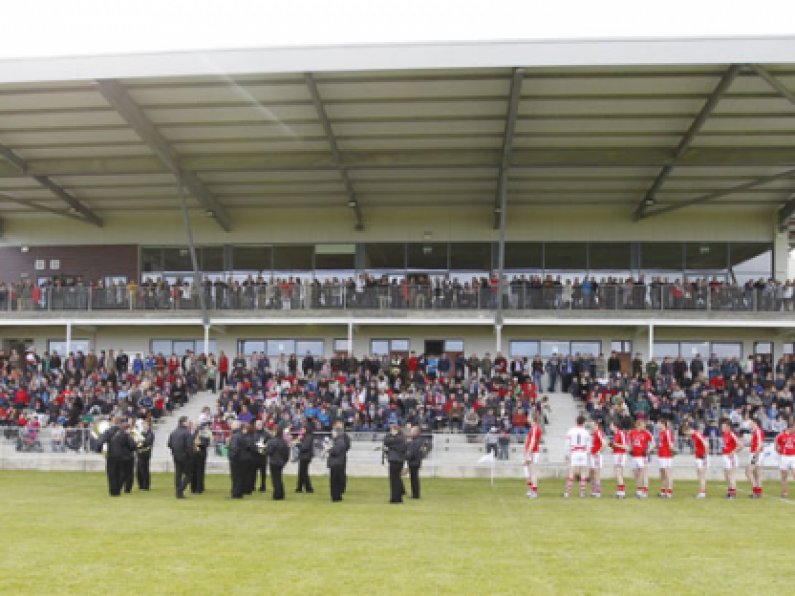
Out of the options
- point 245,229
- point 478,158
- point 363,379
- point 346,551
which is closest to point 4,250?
point 245,229

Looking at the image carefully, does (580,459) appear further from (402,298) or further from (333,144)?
A: (402,298)

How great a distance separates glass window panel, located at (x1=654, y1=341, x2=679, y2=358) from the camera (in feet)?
107

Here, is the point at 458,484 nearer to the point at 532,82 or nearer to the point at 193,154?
the point at 532,82

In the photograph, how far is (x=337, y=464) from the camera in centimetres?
1595

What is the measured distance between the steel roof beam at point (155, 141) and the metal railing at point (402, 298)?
10.6ft

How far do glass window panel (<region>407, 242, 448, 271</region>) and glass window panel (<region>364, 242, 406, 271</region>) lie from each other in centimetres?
32

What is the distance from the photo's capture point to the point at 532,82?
76.1 feet

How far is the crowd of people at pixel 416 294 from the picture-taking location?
3014 cm

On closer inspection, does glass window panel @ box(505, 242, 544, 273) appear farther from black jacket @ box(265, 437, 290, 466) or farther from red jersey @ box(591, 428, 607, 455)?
black jacket @ box(265, 437, 290, 466)

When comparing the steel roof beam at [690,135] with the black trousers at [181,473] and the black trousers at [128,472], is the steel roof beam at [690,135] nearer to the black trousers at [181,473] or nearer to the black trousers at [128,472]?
the black trousers at [181,473]

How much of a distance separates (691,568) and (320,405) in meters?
16.7

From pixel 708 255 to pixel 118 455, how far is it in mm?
24492

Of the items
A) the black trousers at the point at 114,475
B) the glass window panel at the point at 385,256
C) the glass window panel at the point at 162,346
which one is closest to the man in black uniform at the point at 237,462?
the black trousers at the point at 114,475

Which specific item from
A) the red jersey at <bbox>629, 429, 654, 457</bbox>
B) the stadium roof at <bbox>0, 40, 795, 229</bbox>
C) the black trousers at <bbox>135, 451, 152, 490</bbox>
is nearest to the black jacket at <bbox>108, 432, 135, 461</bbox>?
the black trousers at <bbox>135, 451, 152, 490</bbox>
